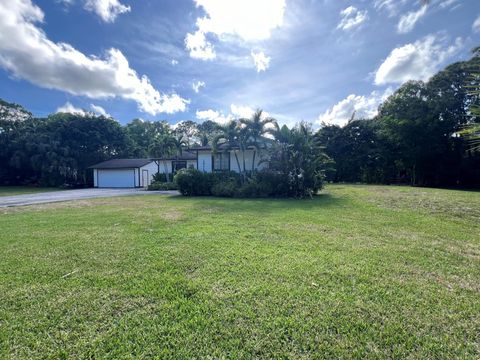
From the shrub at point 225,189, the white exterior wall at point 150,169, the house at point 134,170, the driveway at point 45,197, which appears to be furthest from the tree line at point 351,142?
the driveway at point 45,197

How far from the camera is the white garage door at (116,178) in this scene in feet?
87.0

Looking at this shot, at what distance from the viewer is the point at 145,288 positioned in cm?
325

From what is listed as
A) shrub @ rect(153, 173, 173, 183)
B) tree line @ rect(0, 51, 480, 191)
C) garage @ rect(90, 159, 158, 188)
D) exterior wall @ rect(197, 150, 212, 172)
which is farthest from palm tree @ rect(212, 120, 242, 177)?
garage @ rect(90, 159, 158, 188)

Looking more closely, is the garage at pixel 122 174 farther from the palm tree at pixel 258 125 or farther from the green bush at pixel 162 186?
the palm tree at pixel 258 125

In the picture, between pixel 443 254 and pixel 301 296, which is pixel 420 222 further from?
pixel 301 296

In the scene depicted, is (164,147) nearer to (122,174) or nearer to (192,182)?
(122,174)

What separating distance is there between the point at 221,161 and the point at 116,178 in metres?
14.2

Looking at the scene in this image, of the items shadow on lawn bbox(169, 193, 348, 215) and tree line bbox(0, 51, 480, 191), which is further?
tree line bbox(0, 51, 480, 191)

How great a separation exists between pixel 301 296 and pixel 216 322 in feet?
3.87

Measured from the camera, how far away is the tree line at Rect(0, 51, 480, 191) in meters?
22.6

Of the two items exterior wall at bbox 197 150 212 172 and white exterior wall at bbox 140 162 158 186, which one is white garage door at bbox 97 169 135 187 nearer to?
white exterior wall at bbox 140 162 158 186

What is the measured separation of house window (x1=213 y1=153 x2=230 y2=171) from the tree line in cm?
117

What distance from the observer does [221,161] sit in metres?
20.9

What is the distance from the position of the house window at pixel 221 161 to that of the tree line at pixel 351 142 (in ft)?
3.84
